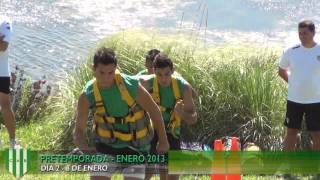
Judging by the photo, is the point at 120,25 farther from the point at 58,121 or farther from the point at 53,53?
the point at 58,121

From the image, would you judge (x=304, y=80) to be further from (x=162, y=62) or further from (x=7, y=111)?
(x=7, y=111)

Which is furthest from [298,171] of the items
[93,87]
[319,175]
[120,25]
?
[120,25]

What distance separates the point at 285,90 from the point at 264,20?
811 centimetres

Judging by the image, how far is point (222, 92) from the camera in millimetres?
8383

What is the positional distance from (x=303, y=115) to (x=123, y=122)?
2720 millimetres

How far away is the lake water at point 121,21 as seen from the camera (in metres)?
12.8

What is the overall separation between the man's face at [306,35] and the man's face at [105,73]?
269 centimetres

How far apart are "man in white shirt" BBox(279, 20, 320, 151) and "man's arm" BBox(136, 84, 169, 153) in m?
2.33

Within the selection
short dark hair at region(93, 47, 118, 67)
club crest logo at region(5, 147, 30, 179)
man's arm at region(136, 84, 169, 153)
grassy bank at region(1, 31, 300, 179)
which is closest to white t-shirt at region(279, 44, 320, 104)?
grassy bank at region(1, 31, 300, 179)

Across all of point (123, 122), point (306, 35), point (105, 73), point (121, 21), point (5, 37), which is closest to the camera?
point (105, 73)

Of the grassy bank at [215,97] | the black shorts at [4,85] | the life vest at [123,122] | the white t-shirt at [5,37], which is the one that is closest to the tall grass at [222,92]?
the grassy bank at [215,97]

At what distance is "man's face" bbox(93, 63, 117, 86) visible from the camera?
15.1 feet

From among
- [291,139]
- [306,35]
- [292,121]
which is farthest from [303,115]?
[306,35]

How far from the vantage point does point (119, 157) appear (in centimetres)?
484
